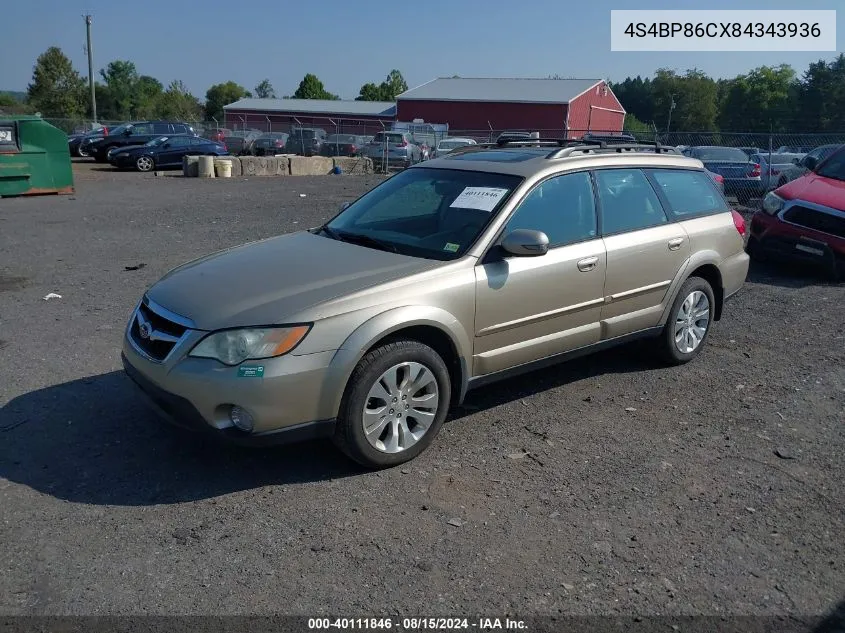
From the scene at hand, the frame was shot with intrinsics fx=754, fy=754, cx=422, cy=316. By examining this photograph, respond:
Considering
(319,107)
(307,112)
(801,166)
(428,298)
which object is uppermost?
(319,107)

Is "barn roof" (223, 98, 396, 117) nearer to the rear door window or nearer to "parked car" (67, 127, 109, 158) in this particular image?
"parked car" (67, 127, 109, 158)

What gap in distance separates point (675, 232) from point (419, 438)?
2781 mm

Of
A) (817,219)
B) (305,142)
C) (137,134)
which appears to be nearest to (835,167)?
(817,219)

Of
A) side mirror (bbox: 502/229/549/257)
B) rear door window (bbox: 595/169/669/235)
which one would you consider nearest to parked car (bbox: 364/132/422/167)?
rear door window (bbox: 595/169/669/235)

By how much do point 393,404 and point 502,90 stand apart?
54.8 m

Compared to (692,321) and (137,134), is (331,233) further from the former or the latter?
(137,134)

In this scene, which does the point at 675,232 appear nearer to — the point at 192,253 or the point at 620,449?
the point at 620,449

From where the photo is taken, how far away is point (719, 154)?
18.3 metres

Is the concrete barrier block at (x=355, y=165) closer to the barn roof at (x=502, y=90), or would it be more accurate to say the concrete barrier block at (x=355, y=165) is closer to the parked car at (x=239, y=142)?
the parked car at (x=239, y=142)

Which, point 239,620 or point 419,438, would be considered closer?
point 239,620

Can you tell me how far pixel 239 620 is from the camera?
2.98 m

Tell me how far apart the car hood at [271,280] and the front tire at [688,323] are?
2.39m

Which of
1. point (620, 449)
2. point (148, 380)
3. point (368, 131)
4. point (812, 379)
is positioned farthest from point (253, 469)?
point (368, 131)

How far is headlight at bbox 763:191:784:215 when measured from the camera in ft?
32.6
